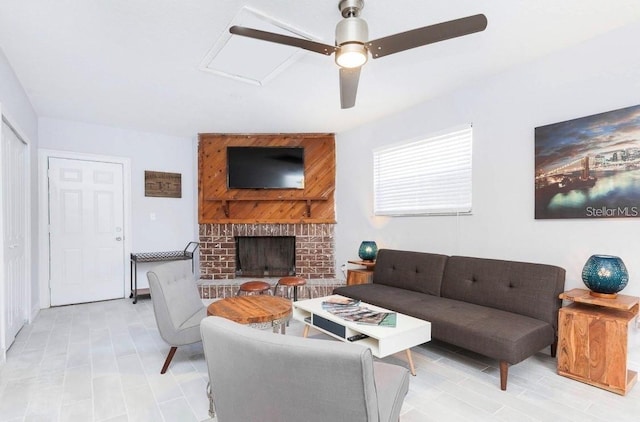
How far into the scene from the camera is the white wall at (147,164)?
4363 millimetres

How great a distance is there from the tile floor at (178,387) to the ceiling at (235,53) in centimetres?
242

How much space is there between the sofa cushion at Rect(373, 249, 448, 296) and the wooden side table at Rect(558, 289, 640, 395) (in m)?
1.08

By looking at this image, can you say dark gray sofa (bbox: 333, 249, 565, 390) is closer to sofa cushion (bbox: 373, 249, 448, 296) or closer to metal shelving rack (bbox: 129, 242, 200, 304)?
sofa cushion (bbox: 373, 249, 448, 296)

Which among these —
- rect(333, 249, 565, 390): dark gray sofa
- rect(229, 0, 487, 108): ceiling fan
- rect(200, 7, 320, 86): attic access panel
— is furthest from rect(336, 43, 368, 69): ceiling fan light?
rect(333, 249, 565, 390): dark gray sofa

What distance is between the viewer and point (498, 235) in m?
3.06

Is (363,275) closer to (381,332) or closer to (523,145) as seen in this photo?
(381,332)

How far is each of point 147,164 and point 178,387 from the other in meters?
3.66

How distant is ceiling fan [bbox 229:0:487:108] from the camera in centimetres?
169

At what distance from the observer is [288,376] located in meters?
0.97

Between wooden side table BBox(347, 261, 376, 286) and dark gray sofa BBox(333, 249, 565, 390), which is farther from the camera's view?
wooden side table BBox(347, 261, 376, 286)

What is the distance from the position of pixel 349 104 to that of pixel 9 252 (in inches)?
128

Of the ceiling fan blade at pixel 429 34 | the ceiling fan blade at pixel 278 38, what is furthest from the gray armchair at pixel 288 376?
the ceiling fan blade at pixel 429 34

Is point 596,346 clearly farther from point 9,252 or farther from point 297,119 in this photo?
point 9,252

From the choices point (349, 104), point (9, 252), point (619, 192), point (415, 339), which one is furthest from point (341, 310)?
point (9, 252)
